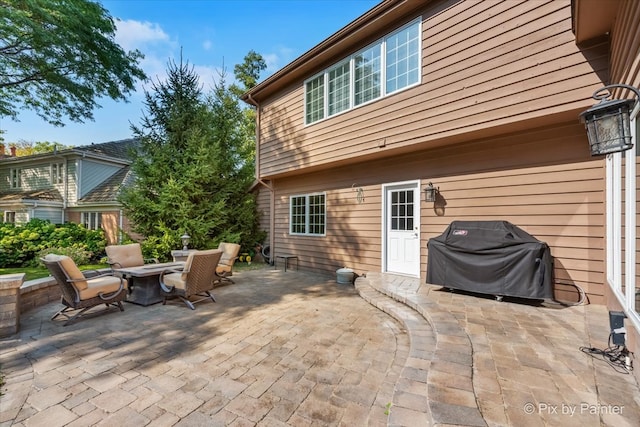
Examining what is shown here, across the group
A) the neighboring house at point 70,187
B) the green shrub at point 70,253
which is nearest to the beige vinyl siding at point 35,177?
the neighboring house at point 70,187

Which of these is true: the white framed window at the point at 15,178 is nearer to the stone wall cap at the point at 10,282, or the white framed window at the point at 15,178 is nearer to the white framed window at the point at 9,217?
the white framed window at the point at 9,217

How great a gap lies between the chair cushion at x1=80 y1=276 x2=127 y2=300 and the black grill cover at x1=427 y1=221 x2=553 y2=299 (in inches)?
200

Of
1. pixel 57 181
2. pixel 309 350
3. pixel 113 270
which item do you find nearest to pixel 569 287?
pixel 309 350

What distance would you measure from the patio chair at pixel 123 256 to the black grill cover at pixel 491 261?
581 centimetres

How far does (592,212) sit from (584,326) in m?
1.74

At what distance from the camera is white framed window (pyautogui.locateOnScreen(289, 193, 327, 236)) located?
25.6ft

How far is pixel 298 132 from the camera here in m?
7.50

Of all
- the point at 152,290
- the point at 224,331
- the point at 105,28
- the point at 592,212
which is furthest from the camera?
the point at 105,28

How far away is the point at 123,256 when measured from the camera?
571cm

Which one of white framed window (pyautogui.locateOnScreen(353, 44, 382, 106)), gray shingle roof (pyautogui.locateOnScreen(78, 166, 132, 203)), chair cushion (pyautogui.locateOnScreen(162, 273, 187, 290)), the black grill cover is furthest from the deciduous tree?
the black grill cover

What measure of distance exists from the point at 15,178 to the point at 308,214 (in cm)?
1788

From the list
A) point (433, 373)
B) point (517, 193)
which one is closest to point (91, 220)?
point (433, 373)

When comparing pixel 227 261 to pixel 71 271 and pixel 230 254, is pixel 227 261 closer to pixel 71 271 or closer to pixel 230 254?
pixel 230 254

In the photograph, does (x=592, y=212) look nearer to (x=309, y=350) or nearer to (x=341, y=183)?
(x=309, y=350)
